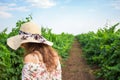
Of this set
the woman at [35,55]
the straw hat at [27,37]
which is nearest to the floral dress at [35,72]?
the woman at [35,55]

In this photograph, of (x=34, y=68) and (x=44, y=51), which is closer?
(x=34, y=68)

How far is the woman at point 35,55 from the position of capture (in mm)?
3682

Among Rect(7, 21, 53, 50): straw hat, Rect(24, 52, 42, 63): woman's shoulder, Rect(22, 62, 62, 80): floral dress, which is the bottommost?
Rect(22, 62, 62, 80): floral dress

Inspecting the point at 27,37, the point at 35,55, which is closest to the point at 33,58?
the point at 35,55

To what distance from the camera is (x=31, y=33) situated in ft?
12.6

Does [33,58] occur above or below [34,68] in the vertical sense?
above

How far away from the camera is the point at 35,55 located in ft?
12.2

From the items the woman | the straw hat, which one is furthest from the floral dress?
the straw hat

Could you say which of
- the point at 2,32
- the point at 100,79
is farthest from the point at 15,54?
the point at 100,79

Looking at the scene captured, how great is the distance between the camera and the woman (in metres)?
3.68

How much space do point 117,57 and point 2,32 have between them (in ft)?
13.2

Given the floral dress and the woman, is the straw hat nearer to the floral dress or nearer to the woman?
the woman

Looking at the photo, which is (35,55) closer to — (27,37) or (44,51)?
(44,51)

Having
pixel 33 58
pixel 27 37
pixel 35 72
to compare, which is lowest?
pixel 35 72
